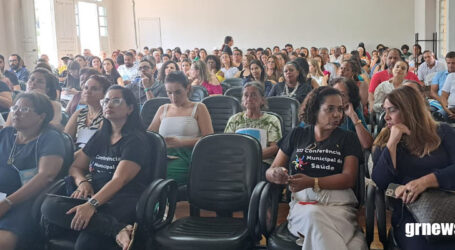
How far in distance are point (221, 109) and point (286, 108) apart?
2.06ft

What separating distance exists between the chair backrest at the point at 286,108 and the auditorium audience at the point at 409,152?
1.81 m

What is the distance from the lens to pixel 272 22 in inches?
709

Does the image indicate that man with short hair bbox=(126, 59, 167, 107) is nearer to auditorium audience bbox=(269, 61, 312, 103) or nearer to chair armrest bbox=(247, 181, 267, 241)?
auditorium audience bbox=(269, 61, 312, 103)

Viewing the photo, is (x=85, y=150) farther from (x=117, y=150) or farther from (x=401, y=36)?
(x=401, y=36)

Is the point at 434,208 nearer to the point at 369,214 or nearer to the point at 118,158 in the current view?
the point at 369,214

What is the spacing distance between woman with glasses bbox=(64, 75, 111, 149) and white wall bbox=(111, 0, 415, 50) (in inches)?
574

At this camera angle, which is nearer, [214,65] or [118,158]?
[118,158]

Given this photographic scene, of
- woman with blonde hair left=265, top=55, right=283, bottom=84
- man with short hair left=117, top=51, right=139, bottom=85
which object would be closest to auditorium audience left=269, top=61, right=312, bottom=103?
woman with blonde hair left=265, top=55, right=283, bottom=84

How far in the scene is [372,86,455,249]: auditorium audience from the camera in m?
2.42

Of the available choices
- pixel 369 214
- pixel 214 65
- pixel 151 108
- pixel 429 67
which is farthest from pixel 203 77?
pixel 429 67

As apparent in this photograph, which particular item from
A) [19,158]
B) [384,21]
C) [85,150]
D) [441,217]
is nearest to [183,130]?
[85,150]

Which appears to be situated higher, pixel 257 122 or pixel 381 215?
pixel 257 122

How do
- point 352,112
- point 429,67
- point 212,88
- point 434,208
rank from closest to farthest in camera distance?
point 434,208, point 352,112, point 212,88, point 429,67

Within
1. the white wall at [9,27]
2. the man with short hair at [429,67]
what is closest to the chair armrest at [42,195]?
the man with short hair at [429,67]
